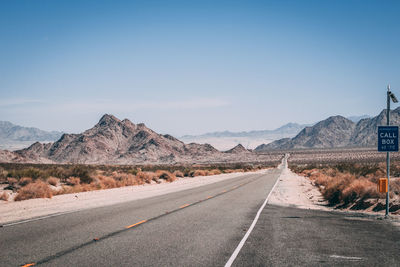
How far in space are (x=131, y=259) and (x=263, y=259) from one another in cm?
259

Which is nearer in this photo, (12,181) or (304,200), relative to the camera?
(304,200)

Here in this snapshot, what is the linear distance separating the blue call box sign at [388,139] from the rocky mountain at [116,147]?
122594 millimetres

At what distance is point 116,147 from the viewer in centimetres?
15500

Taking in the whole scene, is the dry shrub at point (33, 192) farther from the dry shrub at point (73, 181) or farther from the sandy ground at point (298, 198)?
the sandy ground at point (298, 198)

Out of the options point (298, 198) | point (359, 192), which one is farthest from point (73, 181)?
point (359, 192)

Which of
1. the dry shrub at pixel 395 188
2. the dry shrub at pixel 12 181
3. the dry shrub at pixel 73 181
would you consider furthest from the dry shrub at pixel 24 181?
the dry shrub at pixel 395 188

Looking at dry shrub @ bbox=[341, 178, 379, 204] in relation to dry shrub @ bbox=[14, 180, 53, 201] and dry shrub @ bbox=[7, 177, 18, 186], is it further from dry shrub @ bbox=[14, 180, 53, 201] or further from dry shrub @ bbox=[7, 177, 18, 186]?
dry shrub @ bbox=[7, 177, 18, 186]

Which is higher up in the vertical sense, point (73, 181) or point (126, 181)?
point (73, 181)

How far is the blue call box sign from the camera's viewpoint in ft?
39.9

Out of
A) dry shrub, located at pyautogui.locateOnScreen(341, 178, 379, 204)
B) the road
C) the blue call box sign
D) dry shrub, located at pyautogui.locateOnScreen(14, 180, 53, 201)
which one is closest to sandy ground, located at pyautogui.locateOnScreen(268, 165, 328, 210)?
dry shrub, located at pyautogui.locateOnScreen(341, 178, 379, 204)

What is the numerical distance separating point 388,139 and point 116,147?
5866 inches

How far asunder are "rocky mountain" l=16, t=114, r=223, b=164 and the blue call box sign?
402 ft

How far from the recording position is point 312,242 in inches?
345

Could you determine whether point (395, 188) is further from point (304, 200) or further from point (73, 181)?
point (73, 181)
